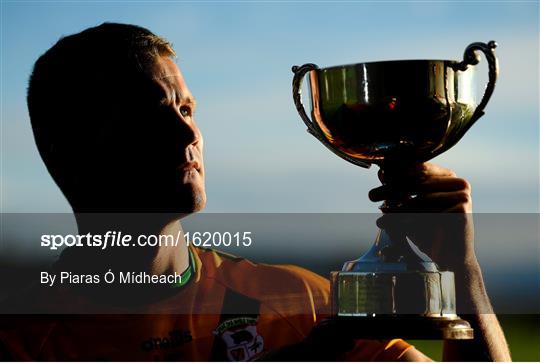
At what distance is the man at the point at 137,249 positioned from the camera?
3338mm

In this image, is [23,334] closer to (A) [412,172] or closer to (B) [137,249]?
(B) [137,249]

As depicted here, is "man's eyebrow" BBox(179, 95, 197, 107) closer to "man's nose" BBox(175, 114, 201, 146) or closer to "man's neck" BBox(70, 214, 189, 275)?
"man's nose" BBox(175, 114, 201, 146)

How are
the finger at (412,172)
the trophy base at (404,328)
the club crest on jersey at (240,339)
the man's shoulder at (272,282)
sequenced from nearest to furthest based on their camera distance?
the trophy base at (404,328), the finger at (412,172), the club crest on jersey at (240,339), the man's shoulder at (272,282)

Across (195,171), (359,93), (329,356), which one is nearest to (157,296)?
(195,171)

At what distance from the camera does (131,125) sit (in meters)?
3.51

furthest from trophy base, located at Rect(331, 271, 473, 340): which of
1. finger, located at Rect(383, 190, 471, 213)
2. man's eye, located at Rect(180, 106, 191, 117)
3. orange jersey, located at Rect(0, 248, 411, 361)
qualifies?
man's eye, located at Rect(180, 106, 191, 117)

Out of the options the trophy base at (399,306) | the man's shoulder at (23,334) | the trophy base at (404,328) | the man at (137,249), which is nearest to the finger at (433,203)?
the trophy base at (399,306)

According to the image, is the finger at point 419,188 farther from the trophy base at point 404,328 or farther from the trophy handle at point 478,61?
the trophy base at point 404,328

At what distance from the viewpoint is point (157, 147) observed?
3379 mm

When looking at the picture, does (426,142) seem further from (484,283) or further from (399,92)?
(484,283)

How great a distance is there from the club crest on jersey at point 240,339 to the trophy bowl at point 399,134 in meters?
0.93

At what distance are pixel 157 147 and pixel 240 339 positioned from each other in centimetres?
73

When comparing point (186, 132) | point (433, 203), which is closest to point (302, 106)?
point (433, 203)

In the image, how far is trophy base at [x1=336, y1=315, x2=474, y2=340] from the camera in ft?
7.72
